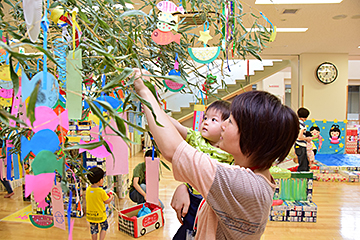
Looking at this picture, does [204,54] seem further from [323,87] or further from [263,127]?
[323,87]

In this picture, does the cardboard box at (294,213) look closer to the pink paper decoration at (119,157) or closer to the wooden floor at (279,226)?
the wooden floor at (279,226)

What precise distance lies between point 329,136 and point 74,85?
23.2 ft

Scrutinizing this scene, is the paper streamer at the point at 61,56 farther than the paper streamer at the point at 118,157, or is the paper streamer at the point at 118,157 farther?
the paper streamer at the point at 118,157

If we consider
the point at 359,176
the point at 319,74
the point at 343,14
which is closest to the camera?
the point at 343,14

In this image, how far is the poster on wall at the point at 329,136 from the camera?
250 inches

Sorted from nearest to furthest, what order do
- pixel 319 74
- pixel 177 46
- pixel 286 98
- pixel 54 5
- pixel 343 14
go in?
pixel 54 5, pixel 177 46, pixel 343 14, pixel 319 74, pixel 286 98

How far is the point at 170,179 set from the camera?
5145 mm

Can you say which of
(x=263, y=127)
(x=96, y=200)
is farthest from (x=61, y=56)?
(x=96, y=200)

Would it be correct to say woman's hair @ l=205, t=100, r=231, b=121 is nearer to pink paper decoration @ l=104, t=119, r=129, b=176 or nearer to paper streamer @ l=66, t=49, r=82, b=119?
pink paper decoration @ l=104, t=119, r=129, b=176

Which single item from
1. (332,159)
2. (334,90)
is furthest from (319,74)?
(332,159)

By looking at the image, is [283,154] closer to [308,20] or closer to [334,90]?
[308,20]

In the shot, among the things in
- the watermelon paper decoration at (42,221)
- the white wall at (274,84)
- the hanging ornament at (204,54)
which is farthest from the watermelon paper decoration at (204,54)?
the white wall at (274,84)

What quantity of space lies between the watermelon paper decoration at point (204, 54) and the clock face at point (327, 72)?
22.1 ft

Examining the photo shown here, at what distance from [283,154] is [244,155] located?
0.12m
